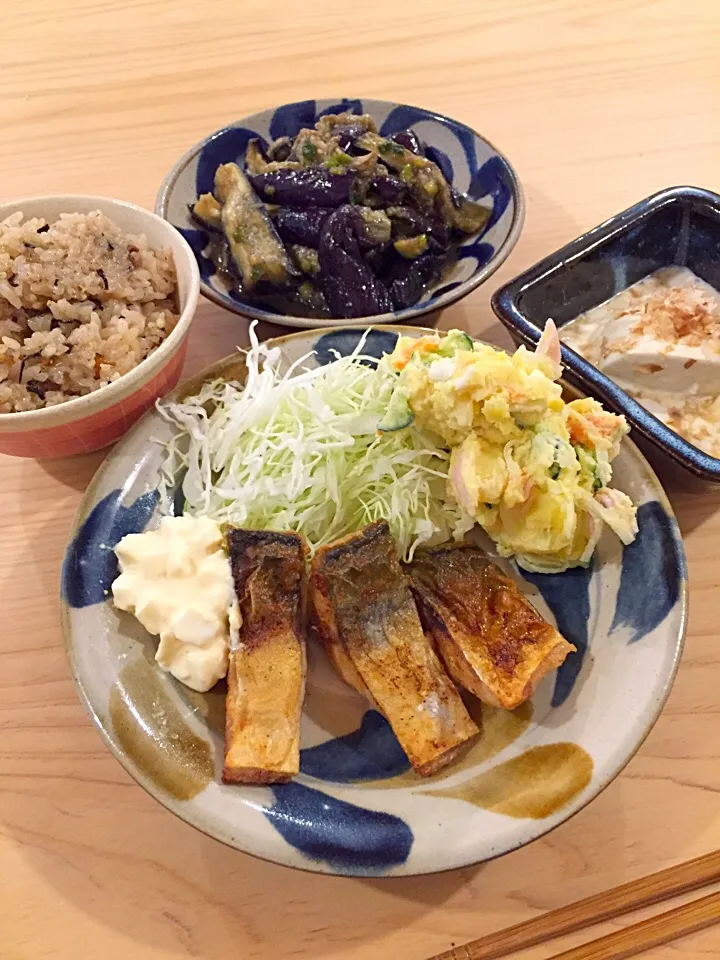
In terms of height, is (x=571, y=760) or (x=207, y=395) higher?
(x=207, y=395)

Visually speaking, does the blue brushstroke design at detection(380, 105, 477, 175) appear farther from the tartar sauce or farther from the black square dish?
the tartar sauce

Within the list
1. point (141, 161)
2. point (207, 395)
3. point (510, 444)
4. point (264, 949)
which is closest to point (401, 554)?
point (510, 444)

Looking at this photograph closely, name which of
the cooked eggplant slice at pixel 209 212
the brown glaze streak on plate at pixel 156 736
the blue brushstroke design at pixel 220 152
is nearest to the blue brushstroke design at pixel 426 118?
the blue brushstroke design at pixel 220 152

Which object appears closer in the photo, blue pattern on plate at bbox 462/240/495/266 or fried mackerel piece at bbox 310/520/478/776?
fried mackerel piece at bbox 310/520/478/776

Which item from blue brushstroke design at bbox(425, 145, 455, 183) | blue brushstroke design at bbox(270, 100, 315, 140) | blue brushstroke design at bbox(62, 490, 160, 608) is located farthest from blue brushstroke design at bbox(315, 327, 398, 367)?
blue brushstroke design at bbox(270, 100, 315, 140)

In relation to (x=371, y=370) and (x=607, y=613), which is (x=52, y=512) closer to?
(x=371, y=370)

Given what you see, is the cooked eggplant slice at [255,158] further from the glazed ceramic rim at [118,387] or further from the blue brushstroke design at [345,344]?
the blue brushstroke design at [345,344]

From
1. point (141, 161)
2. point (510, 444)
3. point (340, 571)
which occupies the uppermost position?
point (141, 161)
